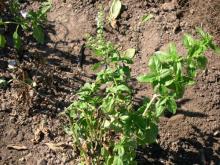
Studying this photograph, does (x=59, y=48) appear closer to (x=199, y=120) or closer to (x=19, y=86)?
(x=19, y=86)

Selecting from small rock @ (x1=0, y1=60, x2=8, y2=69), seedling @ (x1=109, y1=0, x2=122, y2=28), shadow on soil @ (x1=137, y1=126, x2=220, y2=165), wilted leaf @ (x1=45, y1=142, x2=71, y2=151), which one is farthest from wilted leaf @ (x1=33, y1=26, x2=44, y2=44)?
shadow on soil @ (x1=137, y1=126, x2=220, y2=165)

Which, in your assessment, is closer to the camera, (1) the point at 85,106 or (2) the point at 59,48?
(1) the point at 85,106

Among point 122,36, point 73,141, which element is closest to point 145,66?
point 122,36

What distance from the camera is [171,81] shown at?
251 centimetres

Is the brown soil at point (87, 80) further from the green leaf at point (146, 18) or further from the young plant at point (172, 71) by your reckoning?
the young plant at point (172, 71)

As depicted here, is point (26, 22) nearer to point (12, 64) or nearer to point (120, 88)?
point (12, 64)

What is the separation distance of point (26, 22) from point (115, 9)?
2.25 ft

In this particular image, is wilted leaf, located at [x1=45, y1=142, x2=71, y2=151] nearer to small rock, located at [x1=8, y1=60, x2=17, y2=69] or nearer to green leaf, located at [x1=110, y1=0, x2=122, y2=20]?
small rock, located at [x1=8, y1=60, x2=17, y2=69]

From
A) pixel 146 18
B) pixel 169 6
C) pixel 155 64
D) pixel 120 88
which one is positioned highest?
pixel 169 6

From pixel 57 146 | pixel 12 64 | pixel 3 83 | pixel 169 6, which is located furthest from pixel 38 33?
pixel 169 6

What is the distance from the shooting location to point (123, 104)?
9.12 ft

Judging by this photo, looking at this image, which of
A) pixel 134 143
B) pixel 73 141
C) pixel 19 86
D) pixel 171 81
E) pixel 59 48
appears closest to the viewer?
pixel 171 81

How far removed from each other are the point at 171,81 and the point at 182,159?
81 cm

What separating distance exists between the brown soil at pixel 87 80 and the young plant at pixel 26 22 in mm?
150
